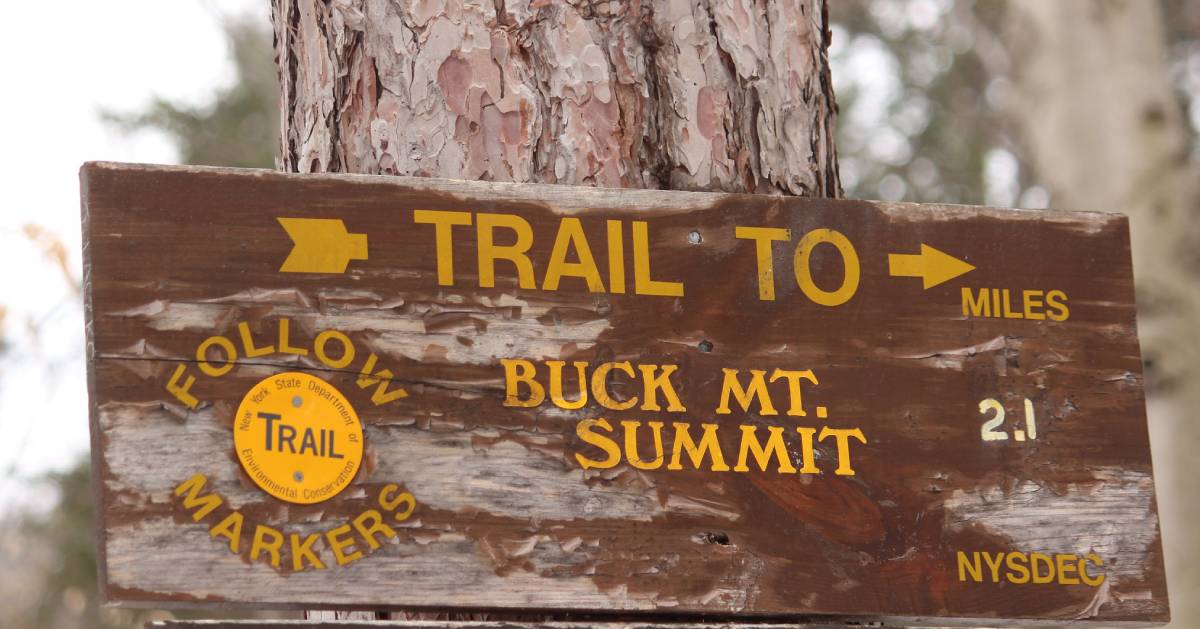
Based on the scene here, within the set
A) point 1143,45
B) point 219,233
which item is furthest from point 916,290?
point 1143,45

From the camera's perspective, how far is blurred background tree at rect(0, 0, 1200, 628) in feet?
16.3

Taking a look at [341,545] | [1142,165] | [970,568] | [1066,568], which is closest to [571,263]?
[341,545]

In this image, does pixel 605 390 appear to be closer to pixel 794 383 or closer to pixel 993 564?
pixel 794 383

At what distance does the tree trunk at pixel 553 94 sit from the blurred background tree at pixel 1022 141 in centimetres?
343

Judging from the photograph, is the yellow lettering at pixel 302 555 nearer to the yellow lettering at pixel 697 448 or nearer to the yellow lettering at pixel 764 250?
the yellow lettering at pixel 697 448

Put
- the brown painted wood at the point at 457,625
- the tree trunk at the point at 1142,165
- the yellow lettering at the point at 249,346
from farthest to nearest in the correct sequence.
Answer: the tree trunk at the point at 1142,165, the yellow lettering at the point at 249,346, the brown painted wood at the point at 457,625

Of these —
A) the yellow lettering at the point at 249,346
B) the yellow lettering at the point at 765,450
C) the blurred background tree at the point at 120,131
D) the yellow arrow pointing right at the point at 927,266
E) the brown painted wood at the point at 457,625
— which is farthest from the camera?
the blurred background tree at the point at 120,131

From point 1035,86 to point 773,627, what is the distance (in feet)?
15.7

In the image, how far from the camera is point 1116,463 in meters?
1.70

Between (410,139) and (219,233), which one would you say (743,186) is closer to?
(410,139)

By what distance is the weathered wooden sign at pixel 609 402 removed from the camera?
57.3 inches

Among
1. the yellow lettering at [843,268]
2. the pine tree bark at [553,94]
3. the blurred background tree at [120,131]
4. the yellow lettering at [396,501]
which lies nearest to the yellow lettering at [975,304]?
the yellow lettering at [843,268]

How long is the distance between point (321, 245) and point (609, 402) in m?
0.33

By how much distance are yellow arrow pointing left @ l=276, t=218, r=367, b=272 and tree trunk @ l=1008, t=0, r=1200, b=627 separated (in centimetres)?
381
